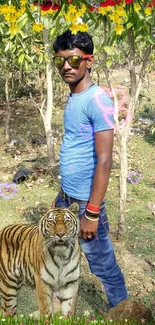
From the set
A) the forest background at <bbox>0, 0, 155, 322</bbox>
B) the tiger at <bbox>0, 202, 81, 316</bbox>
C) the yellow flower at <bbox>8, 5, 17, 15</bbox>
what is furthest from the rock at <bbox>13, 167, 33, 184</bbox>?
the yellow flower at <bbox>8, 5, 17, 15</bbox>

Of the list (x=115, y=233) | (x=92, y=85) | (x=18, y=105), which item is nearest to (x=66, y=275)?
(x=92, y=85)

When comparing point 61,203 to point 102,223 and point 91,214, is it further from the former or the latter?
point 91,214

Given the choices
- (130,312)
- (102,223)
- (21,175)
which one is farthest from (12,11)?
(21,175)

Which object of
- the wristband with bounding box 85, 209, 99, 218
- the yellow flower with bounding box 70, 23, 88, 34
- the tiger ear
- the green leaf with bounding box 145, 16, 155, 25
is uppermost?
the yellow flower with bounding box 70, 23, 88, 34

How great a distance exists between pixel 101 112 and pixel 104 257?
3.66 ft

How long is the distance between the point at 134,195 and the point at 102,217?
3.84m

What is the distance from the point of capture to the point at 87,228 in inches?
115

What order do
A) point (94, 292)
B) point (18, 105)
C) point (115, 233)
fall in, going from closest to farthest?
point (94, 292) → point (115, 233) → point (18, 105)

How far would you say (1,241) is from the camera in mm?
3625

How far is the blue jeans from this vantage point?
3207 mm

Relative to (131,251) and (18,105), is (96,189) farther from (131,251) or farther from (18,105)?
(18,105)

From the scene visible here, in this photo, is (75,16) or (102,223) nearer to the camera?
(75,16)

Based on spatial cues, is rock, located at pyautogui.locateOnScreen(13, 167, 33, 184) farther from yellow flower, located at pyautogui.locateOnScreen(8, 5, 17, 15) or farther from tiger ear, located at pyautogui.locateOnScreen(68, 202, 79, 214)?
yellow flower, located at pyautogui.locateOnScreen(8, 5, 17, 15)

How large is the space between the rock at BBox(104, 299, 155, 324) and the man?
11.5 inches
